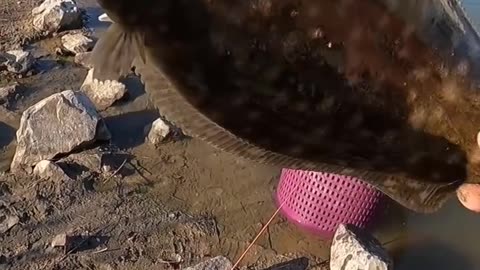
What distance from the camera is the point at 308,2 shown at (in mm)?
1601

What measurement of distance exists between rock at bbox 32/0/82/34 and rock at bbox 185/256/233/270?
9.40 ft

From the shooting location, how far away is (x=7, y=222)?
489 cm

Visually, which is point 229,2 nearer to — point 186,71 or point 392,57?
point 186,71

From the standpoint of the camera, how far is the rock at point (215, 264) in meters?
4.58

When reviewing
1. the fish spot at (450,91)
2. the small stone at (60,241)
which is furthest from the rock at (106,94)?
the fish spot at (450,91)

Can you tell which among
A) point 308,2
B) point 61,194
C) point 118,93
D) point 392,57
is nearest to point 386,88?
point 392,57

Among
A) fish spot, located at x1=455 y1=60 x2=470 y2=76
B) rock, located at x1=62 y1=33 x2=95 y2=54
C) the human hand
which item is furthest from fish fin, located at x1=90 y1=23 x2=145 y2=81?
rock, located at x1=62 y1=33 x2=95 y2=54

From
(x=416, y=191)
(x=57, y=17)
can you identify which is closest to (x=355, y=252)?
(x=416, y=191)

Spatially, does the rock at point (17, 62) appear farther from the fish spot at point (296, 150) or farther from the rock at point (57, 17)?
the fish spot at point (296, 150)

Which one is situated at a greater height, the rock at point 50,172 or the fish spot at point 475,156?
the fish spot at point 475,156

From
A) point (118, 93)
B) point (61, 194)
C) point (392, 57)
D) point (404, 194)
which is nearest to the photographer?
point (392, 57)

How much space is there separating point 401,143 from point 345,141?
14 cm

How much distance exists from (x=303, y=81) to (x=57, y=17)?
5.22 m

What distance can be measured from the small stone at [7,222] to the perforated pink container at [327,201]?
1675 mm
